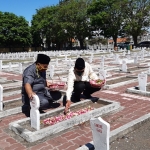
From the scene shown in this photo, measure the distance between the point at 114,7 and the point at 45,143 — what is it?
41965mm

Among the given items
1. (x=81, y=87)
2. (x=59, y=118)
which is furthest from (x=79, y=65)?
(x=59, y=118)

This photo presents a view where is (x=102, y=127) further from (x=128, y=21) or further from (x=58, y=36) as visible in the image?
(x=58, y=36)

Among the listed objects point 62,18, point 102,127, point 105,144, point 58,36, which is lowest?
point 105,144

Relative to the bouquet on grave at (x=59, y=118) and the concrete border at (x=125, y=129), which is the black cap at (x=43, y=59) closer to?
the bouquet on grave at (x=59, y=118)

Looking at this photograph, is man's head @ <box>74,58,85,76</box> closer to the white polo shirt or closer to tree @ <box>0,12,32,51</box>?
the white polo shirt

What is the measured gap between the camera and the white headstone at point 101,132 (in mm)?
3073

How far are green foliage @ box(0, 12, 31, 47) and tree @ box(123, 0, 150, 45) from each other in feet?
68.8

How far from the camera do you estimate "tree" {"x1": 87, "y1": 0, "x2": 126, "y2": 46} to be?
43.4 meters

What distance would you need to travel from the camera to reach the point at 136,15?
42.5m

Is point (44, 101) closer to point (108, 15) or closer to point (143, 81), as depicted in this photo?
point (143, 81)

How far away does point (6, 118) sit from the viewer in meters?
5.35

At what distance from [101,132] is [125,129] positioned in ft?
4.52

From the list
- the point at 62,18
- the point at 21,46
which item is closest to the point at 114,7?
the point at 62,18

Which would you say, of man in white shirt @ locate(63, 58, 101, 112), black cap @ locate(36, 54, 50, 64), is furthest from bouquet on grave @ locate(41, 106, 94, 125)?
black cap @ locate(36, 54, 50, 64)
